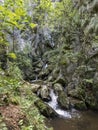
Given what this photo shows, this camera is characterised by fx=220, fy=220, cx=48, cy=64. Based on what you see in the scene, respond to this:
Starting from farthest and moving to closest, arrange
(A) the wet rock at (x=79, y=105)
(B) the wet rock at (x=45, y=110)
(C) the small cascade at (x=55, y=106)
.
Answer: (A) the wet rock at (x=79, y=105), (C) the small cascade at (x=55, y=106), (B) the wet rock at (x=45, y=110)

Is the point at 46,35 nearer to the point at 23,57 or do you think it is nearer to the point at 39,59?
the point at 39,59

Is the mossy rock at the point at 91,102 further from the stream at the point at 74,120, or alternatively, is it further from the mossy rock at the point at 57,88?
the mossy rock at the point at 57,88

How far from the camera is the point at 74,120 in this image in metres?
12.2

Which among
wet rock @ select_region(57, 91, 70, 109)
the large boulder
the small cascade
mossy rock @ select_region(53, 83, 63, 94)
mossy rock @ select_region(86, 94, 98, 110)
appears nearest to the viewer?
the small cascade

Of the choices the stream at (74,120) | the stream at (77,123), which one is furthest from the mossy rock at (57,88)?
the stream at (77,123)

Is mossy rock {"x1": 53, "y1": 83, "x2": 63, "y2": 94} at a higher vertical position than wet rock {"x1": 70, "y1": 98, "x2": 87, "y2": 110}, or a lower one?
higher

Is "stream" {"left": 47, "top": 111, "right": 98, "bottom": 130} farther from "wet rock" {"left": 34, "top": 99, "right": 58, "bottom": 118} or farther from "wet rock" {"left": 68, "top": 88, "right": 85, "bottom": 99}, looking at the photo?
"wet rock" {"left": 68, "top": 88, "right": 85, "bottom": 99}

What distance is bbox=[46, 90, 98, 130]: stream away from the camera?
11.2 metres

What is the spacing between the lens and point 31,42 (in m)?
29.5

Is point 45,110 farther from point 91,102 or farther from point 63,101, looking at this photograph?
point 91,102

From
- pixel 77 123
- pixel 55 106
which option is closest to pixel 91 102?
pixel 55 106

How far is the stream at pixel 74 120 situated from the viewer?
439 inches

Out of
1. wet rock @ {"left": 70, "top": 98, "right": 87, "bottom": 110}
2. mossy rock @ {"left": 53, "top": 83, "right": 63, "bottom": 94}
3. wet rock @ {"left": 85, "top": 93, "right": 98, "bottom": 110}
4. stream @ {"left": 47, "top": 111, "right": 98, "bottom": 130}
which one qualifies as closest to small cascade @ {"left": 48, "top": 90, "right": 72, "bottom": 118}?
mossy rock @ {"left": 53, "top": 83, "right": 63, "bottom": 94}

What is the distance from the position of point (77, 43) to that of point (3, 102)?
1555 cm
